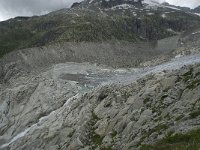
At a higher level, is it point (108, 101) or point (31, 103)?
point (108, 101)

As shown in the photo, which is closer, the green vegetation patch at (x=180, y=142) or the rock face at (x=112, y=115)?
the green vegetation patch at (x=180, y=142)

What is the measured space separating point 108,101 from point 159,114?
644 inches

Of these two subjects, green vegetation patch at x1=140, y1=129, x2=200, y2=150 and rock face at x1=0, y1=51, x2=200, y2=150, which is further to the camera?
rock face at x1=0, y1=51, x2=200, y2=150

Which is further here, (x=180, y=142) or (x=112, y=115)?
(x=112, y=115)

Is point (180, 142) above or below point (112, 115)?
above

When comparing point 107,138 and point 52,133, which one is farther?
point 52,133

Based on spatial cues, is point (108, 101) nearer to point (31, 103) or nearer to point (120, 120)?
point (120, 120)

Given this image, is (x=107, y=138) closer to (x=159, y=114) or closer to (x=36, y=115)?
(x=159, y=114)

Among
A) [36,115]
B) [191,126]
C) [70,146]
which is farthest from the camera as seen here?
[36,115]

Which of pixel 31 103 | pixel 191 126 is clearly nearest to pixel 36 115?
pixel 31 103

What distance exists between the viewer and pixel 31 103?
89125mm

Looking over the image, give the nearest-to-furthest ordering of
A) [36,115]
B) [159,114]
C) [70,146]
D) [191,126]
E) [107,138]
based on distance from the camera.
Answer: [191,126] < [159,114] < [107,138] < [70,146] < [36,115]

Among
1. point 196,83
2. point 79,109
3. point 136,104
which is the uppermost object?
point 196,83

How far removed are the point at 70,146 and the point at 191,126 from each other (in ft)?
73.4
